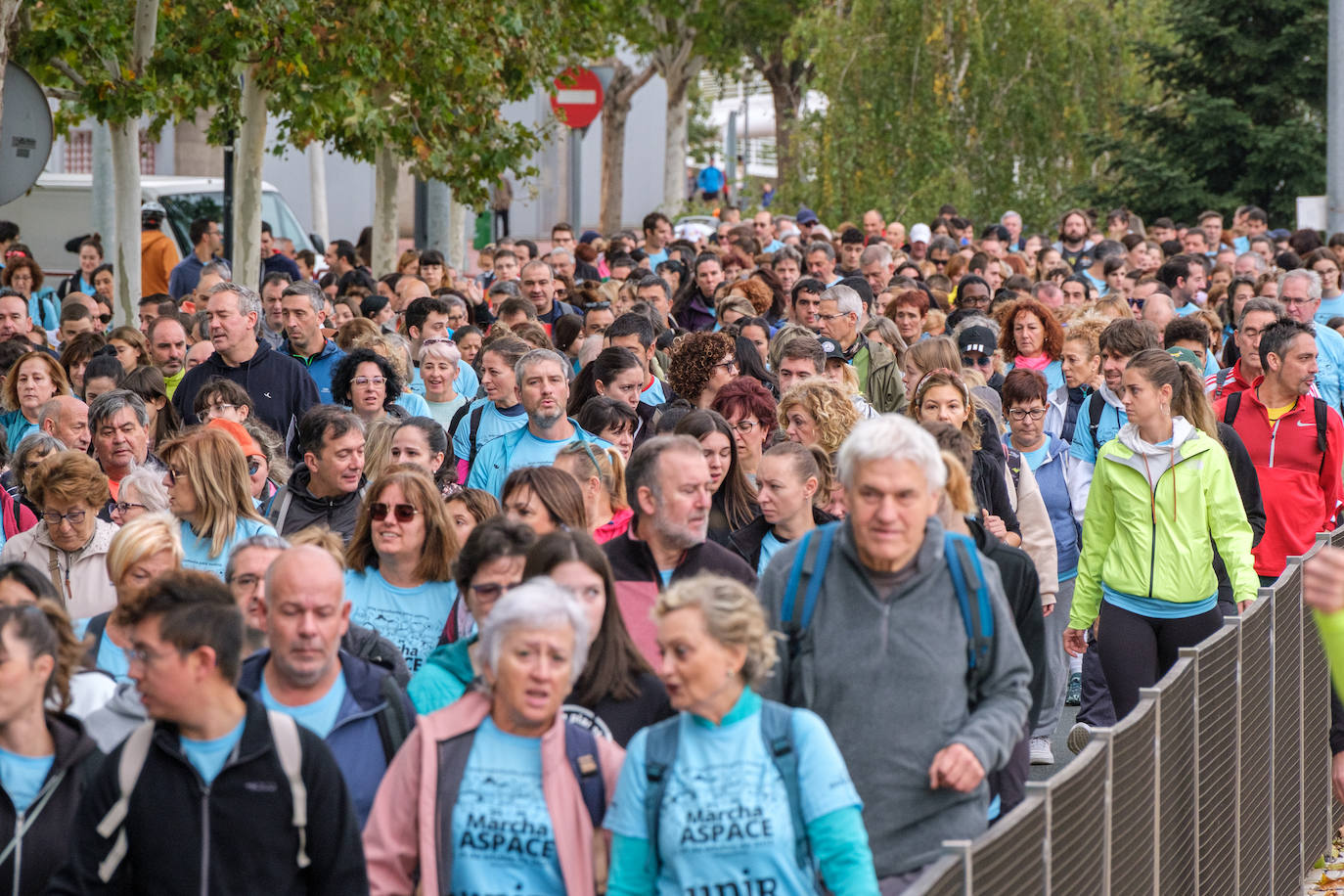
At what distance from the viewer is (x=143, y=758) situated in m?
4.29

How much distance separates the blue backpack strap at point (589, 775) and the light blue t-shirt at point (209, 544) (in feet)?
8.97

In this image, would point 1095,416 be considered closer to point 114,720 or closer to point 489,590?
point 489,590

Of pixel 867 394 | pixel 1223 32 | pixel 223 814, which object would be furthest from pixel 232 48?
pixel 1223 32

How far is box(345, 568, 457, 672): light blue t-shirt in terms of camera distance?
6.30 metres

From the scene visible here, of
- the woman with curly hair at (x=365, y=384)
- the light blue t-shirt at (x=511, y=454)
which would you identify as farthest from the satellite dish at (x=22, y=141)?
the light blue t-shirt at (x=511, y=454)

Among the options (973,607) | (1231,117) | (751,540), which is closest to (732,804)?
(973,607)

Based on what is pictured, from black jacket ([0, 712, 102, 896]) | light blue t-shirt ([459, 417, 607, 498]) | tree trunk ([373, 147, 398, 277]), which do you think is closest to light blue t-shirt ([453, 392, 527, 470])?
light blue t-shirt ([459, 417, 607, 498])

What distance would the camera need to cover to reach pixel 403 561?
6484 mm

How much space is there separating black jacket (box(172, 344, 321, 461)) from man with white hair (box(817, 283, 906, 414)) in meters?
2.99

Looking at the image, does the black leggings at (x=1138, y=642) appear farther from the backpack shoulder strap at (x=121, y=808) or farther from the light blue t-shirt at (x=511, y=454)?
the backpack shoulder strap at (x=121, y=808)

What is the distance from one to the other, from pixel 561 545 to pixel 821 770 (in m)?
1.02

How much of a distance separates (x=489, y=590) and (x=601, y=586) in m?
0.46

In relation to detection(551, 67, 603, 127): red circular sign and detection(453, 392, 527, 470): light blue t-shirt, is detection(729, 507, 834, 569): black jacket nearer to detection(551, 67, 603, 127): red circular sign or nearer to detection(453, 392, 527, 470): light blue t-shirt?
detection(453, 392, 527, 470): light blue t-shirt

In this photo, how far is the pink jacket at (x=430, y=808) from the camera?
444cm
